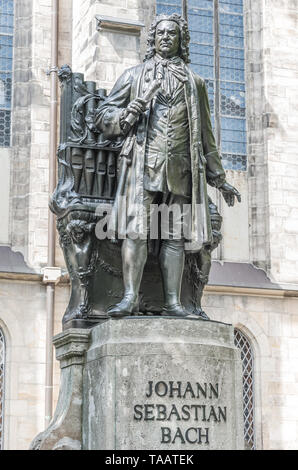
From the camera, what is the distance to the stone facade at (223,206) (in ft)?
49.6

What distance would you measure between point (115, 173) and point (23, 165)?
371 inches

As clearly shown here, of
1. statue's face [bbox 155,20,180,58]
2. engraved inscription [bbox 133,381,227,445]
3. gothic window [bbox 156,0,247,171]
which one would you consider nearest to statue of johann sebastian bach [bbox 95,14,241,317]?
statue's face [bbox 155,20,180,58]

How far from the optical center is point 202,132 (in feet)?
22.9

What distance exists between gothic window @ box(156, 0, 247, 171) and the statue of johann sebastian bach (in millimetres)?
10723

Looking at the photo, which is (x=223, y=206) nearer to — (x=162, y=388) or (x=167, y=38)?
(x=167, y=38)

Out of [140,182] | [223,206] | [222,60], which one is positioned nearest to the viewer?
[140,182]

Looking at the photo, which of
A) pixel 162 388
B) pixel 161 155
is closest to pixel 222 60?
pixel 161 155

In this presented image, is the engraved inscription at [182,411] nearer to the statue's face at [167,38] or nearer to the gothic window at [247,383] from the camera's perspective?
the statue's face at [167,38]

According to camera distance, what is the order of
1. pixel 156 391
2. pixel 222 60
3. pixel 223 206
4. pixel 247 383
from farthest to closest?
pixel 222 60 → pixel 223 206 → pixel 247 383 → pixel 156 391

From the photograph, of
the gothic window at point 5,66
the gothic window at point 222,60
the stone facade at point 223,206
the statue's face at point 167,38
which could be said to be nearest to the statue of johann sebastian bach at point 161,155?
the statue's face at point 167,38

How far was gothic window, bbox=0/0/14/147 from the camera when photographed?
648 inches

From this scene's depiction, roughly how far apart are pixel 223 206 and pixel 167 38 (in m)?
10.5

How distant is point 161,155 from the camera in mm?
6609

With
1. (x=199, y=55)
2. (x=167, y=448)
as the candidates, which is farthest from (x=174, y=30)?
(x=199, y=55)
